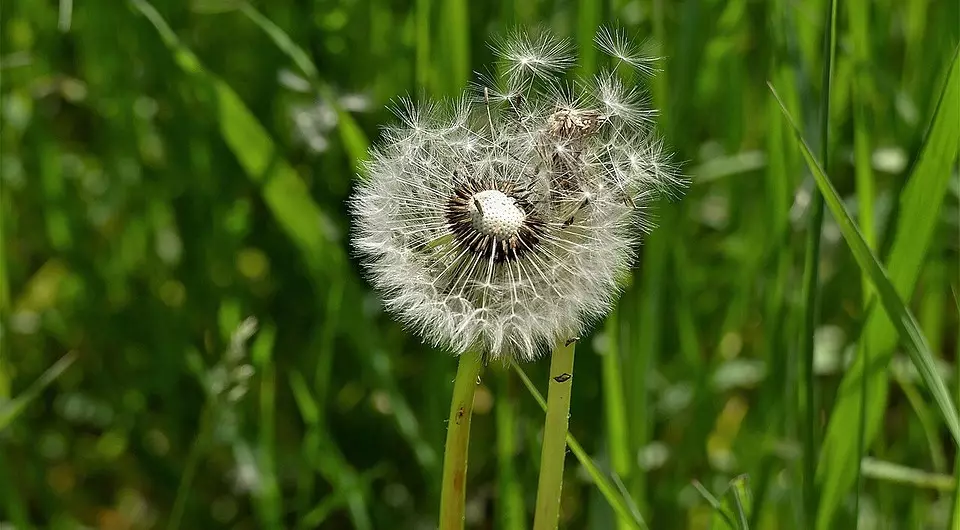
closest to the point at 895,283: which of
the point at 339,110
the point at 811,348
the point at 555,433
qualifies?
the point at 811,348

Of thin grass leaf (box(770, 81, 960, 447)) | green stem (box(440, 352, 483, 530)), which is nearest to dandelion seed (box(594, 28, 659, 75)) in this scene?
thin grass leaf (box(770, 81, 960, 447))

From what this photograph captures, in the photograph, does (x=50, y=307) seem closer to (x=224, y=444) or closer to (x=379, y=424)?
(x=224, y=444)

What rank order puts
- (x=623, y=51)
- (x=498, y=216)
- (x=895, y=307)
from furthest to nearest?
(x=623, y=51)
(x=895, y=307)
(x=498, y=216)

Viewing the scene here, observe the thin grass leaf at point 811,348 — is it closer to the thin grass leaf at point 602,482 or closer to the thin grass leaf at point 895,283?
the thin grass leaf at point 895,283

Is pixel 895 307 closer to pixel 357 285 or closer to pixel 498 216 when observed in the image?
pixel 498 216

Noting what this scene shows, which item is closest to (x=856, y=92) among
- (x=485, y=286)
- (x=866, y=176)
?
(x=866, y=176)

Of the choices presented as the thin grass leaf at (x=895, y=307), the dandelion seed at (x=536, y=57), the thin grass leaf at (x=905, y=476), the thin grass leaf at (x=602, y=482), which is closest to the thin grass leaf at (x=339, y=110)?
the dandelion seed at (x=536, y=57)

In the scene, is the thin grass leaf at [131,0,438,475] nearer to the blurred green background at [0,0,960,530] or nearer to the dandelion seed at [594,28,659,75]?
the blurred green background at [0,0,960,530]
